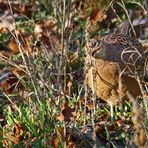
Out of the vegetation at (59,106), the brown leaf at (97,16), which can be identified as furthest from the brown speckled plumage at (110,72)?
the brown leaf at (97,16)

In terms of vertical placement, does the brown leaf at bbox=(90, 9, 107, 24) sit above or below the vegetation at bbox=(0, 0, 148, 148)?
above

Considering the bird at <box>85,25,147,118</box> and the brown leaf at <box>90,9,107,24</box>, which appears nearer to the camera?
the bird at <box>85,25,147,118</box>

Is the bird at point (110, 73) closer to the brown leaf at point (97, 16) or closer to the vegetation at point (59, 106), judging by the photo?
the vegetation at point (59, 106)

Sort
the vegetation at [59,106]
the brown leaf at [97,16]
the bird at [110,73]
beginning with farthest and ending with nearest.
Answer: the brown leaf at [97,16] → the bird at [110,73] → the vegetation at [59,106]

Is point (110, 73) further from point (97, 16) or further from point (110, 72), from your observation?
point (97, 16)

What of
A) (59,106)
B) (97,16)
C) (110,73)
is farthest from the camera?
(97,16)

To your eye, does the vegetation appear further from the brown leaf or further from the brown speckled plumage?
the brown leaf

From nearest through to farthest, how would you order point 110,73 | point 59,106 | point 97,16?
point 59,106
point 110,73
point 97,16

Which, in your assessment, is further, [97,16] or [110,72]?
[97,16]

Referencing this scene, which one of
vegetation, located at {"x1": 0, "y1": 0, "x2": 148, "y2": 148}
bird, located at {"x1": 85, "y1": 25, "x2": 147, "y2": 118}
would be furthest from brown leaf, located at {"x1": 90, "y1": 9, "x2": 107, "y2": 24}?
bird, located at {"x1": 85, "y1": 25, "x2": 147, "y2": 118}

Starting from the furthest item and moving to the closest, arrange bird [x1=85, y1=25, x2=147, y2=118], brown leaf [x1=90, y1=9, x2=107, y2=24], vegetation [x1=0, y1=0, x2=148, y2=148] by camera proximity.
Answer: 1. brown leaf [x1=90, y1=9, x2=107, y2=24]
2. bird [x1=85, y1=25, x2=147, y2=118]
3. vegetation [x1=0, y1=0, x2=148, y2=148]

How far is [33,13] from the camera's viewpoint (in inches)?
259

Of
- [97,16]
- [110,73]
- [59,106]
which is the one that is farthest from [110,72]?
[97,16]

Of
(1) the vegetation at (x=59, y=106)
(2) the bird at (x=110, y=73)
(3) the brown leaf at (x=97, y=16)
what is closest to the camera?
(1) the vegetation at (x=59, y=106)
